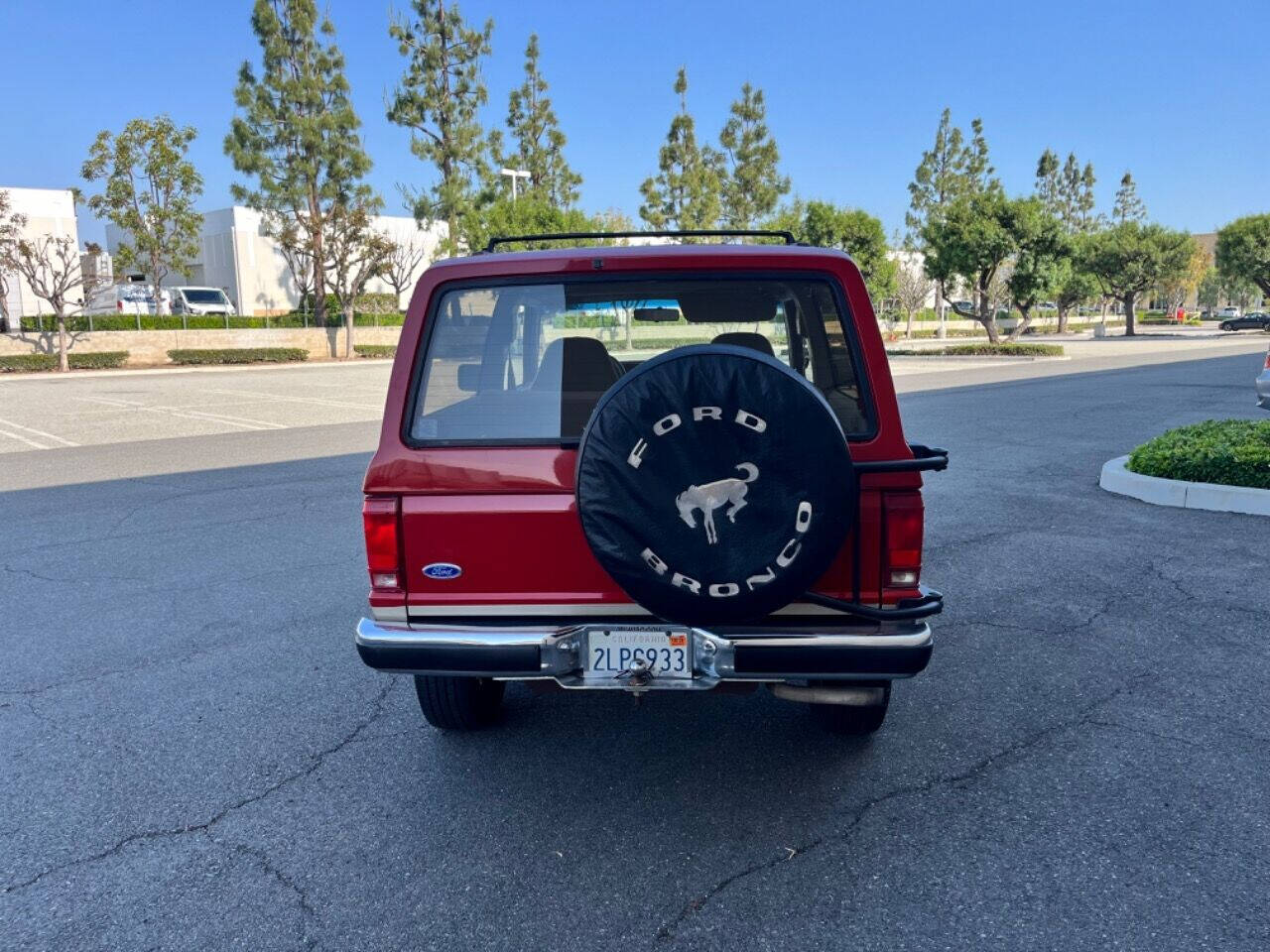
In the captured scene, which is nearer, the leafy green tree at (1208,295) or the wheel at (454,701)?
the wheel at (454,701)

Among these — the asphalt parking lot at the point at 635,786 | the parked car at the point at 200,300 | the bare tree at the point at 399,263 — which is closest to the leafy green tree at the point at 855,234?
the bare tree at the point at 399,263

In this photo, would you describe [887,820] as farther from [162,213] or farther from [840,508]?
[162,213]

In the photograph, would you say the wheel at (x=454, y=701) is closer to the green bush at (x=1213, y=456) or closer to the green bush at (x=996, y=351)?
the green bush at (x=1213, y=456)

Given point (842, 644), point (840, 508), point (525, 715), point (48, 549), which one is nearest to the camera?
point (840, 508)

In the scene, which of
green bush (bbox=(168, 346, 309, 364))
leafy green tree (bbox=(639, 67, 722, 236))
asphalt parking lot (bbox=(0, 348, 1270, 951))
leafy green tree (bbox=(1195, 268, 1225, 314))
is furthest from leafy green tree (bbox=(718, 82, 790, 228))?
leafy green tree (bbox=(1195, 268, 1225, 314))

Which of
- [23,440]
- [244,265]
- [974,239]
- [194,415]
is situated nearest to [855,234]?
[974,239]

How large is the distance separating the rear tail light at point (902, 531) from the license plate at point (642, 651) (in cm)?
68

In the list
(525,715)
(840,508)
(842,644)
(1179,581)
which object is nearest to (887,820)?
(842,644)

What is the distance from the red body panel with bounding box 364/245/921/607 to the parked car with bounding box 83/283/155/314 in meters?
37.0

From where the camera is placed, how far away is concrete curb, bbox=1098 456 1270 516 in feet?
22.6

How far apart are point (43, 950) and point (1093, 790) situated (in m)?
3.15

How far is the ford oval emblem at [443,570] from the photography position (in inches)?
111

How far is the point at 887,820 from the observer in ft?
9.39

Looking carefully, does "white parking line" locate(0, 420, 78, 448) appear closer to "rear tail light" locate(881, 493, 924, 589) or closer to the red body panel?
the red body panel
